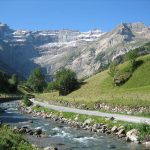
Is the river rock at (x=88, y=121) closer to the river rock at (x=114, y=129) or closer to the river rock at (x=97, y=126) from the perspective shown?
the river rock at (x=97, y=126)

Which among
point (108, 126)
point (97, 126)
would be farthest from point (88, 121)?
point (108, 126)

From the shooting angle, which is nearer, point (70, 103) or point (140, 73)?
point (70, 103)

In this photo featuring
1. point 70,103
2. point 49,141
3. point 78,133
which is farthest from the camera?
point 70,103

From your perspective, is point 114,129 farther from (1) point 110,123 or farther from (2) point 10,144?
(2) point 10,144

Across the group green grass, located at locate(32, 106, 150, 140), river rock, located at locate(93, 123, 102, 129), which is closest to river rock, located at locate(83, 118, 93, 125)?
green grass, located at locate(32, 106, 150, 140)

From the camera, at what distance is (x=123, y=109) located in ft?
271

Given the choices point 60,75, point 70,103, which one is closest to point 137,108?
point 70,103

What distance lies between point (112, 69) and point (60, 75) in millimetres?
37908

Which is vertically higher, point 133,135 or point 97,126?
point 97,126

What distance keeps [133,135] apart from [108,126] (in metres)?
10.7

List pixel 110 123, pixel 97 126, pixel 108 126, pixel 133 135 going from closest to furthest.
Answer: pixel 133 135 < pixel 108 126 < pixel 110 123 < pixel 97 126

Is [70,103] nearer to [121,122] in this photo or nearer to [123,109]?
[123,109]

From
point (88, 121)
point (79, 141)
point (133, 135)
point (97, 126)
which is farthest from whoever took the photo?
point (88, 121)

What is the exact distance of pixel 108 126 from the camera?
2394 inches
